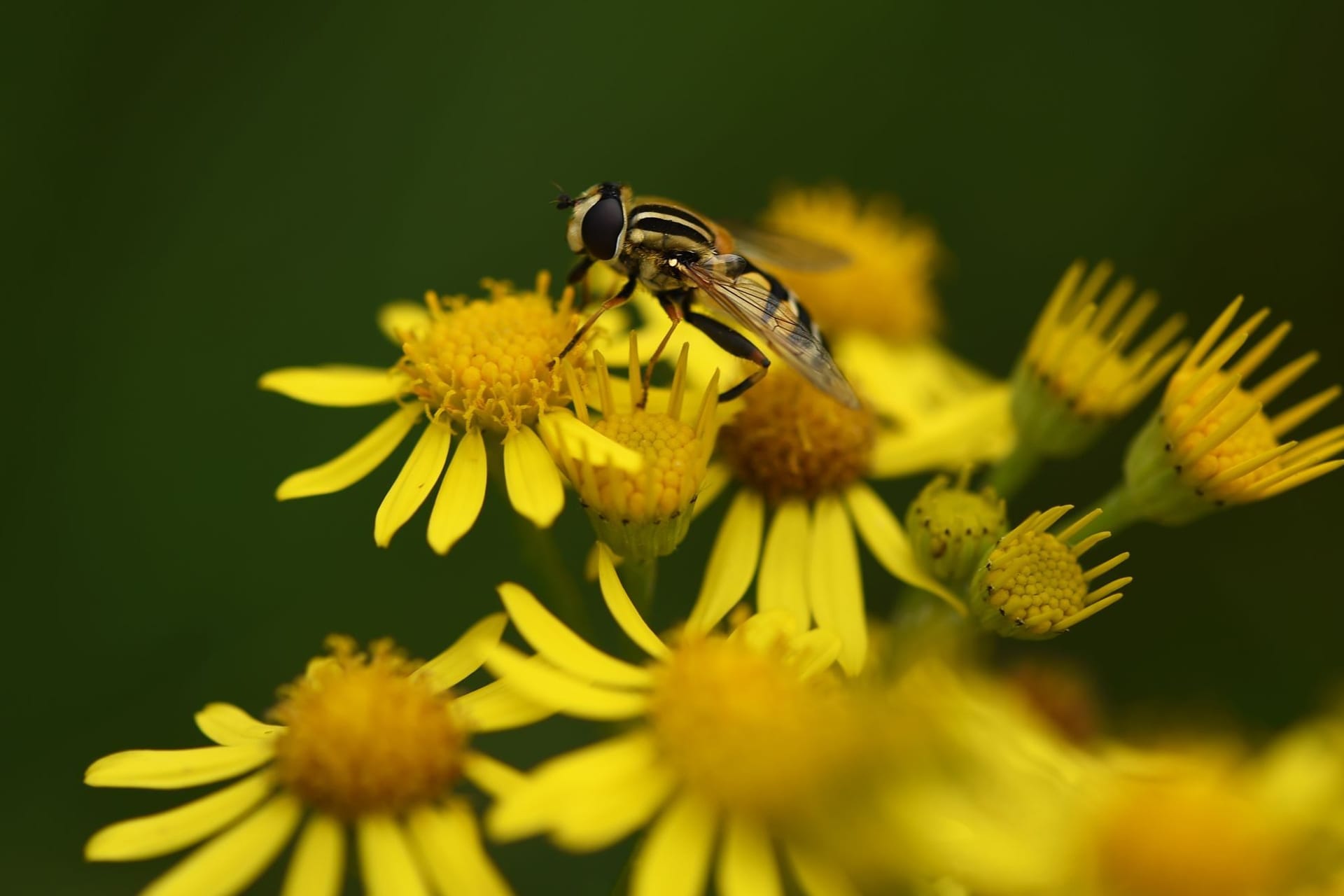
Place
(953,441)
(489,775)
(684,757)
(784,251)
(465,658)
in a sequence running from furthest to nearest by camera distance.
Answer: (784,251)
(953,441)
(465,658)
(489,775)
(684,757)

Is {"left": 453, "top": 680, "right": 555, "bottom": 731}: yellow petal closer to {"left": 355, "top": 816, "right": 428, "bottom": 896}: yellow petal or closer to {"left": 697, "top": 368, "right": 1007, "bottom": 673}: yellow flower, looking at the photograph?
{"left": 355, "top": 816, "right": 428, "bottom": 896}: yellow petal

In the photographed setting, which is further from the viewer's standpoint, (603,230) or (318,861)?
(603,230)

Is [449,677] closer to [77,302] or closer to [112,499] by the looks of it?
[112,499]

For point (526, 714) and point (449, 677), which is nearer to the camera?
point (526, 714)

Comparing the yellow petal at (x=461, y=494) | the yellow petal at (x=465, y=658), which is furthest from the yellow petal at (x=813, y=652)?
the yellow petal at (x=461, y=494)

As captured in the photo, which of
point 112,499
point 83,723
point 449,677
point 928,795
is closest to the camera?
point 928,795

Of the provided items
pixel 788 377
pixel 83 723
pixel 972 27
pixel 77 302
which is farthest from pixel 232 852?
pixel 972 27

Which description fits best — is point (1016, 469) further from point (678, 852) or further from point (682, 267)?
point (678, 852)

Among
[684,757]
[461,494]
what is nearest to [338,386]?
[461,494]

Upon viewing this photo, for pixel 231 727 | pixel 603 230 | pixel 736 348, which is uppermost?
pixel 603 230
